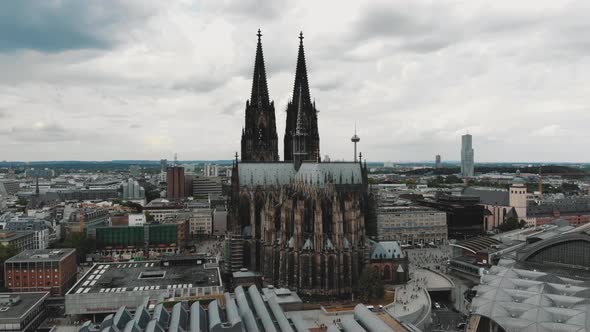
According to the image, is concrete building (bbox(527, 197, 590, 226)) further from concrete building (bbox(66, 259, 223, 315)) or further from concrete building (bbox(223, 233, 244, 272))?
concrete building (bbox(66, 259, 223, 315))

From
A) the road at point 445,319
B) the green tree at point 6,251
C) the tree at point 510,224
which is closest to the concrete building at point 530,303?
the road at point 445,319

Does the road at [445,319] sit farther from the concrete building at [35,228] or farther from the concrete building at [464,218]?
the concrete building at [35,228]

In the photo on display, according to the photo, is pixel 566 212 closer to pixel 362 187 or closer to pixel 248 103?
pixel 362 187

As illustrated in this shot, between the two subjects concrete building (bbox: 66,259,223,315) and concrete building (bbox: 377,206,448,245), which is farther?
concrete building (bbox: 377,206,448,245)

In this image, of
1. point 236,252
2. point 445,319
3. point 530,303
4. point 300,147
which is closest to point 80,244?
point 236,252

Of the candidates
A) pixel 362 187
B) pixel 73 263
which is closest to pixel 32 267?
pixel 73 263

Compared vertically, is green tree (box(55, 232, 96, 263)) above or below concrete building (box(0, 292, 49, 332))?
above

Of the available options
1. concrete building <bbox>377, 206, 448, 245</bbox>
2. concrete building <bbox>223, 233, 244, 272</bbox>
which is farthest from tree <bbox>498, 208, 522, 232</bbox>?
concrete building <bbox>223, 233, 244, 272</bbox>
